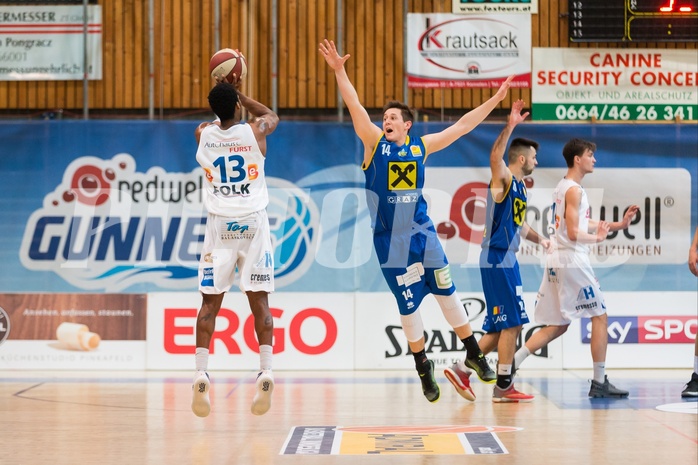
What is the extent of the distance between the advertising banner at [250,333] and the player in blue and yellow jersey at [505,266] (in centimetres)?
262

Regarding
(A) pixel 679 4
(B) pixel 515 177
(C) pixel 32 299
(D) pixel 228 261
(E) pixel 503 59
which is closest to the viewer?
(D) pixel 228 261

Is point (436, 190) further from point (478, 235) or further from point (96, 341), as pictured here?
point (96, 341)

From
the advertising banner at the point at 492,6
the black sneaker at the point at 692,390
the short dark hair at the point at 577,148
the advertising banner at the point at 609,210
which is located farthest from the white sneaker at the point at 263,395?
the advertising banner at the point at 492,6

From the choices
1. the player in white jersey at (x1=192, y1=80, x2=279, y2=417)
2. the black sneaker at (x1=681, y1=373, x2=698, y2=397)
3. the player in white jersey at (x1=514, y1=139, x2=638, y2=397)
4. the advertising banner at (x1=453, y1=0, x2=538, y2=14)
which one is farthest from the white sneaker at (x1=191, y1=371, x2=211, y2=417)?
the advertising banner at (x1=453, y1=0, x2=538, y2=14)

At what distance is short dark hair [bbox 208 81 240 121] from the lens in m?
6.86

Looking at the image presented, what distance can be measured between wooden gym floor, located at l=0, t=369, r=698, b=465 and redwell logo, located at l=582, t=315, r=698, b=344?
76cm

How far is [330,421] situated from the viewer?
735 centimetres

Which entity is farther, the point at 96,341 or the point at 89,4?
the point at 89,4

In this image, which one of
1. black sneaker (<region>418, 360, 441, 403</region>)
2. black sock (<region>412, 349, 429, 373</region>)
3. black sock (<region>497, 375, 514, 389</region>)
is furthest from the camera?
black sock (<region>497, 375, 514, 389</region>)

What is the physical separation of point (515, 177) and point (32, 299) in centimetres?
591

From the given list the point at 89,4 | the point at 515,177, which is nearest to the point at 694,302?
the point at 515,177

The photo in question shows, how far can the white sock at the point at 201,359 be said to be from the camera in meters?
6.82

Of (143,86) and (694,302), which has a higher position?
(143,86)

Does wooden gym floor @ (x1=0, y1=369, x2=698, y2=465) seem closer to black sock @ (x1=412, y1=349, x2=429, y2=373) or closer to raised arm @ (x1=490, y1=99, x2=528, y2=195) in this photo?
black sock @ (x1=412, y1=349, x2=429, y2=373)
